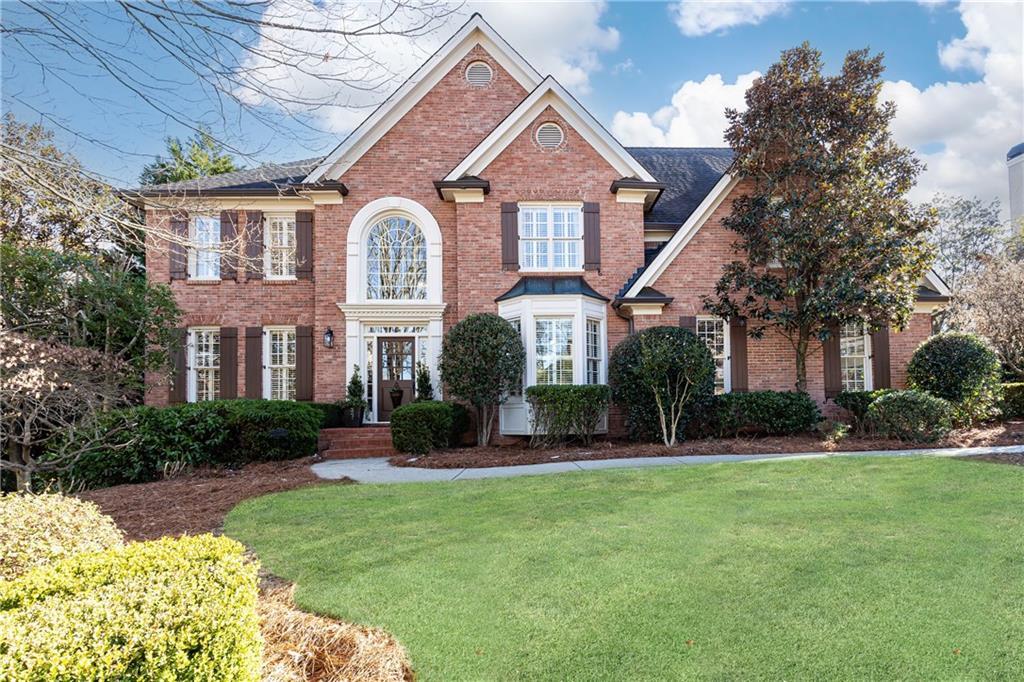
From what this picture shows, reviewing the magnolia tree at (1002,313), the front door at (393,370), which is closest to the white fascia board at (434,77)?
the front door at (393,370)

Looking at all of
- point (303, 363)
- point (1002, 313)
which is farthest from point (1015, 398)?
point (303, 363)

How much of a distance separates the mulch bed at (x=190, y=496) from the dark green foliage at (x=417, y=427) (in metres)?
1.92

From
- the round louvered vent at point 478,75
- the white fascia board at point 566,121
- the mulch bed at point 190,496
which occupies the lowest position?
the mulch bed at point 190,496

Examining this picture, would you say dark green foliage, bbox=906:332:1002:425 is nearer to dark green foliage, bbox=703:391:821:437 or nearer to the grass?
dark green foliage, bbox=703:391:821:437

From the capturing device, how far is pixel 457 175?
45.9 feet

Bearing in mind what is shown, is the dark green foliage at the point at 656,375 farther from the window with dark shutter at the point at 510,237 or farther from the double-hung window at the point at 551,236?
the window with dark shutter at the point at 510,237

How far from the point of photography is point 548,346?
13242 millimetres

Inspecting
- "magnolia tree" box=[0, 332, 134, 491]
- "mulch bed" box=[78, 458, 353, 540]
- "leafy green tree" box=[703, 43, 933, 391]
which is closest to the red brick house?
"leafy green tree" box=[703, 43, 933, 391]

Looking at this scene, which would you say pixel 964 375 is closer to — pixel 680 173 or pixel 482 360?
pixel 680 173

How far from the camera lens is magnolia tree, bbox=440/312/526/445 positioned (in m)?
12.4

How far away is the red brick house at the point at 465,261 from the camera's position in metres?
13.7

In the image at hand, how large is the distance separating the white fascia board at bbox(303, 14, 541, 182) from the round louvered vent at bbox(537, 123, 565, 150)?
1.73 m

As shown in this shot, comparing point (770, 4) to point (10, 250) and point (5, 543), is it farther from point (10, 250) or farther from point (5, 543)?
point (10, 250)

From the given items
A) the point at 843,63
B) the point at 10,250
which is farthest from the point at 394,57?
the point at 843,63
